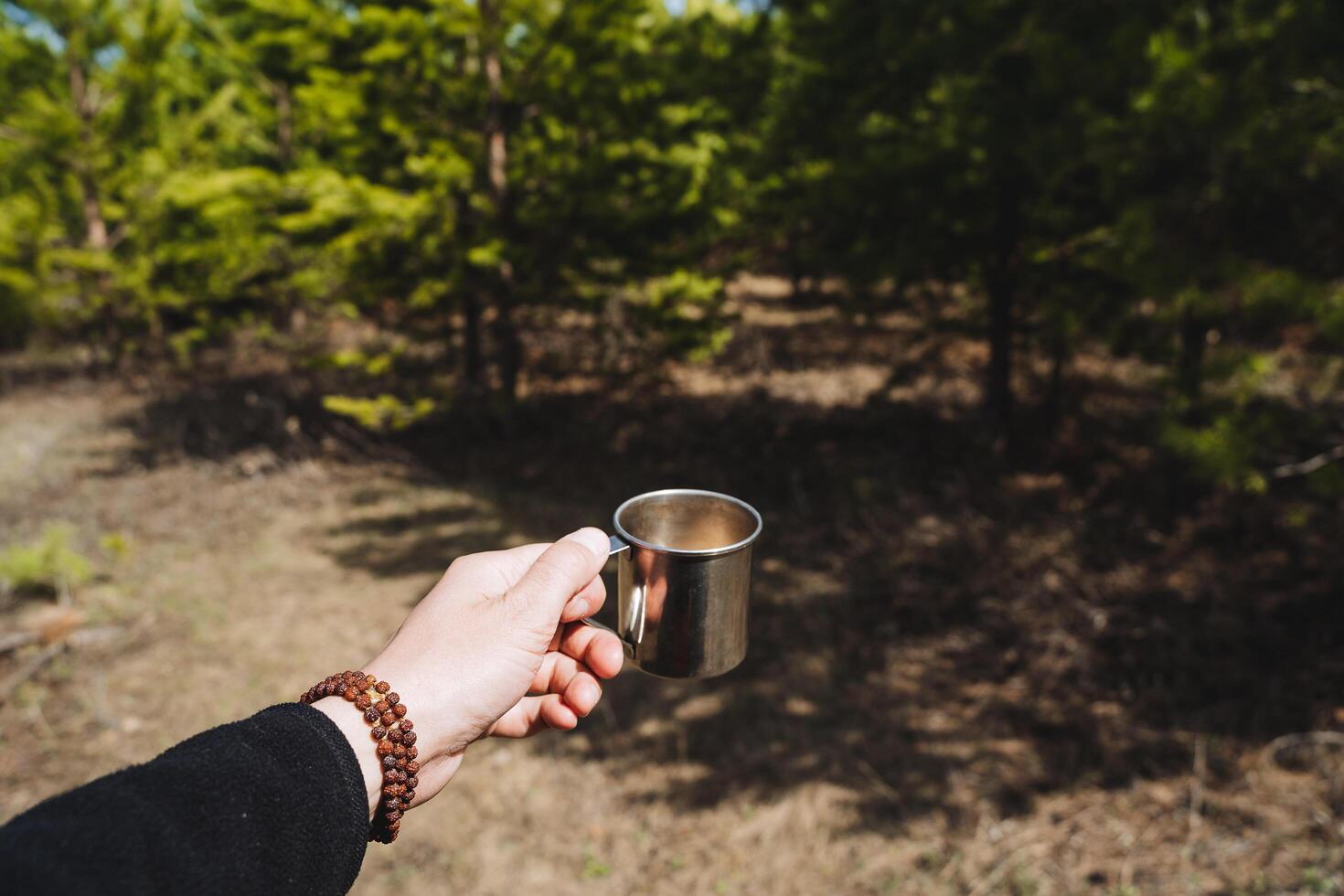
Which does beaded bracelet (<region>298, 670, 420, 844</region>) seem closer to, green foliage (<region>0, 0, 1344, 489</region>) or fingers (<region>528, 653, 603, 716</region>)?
fingers (<region>528, 653, 603, 716</region>)

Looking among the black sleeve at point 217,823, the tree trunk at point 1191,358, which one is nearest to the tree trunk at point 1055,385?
the tree trunk at point 1191,358

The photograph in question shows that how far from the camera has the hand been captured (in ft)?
5.14

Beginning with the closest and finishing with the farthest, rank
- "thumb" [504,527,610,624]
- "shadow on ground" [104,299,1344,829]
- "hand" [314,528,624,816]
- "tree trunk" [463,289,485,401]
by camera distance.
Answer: "hand" [314,528,624,816] → "thumb" [504,527,610,624] → "shadow on ground" [104,299,1344,829] → "tree trunk" [463,289,485,401]

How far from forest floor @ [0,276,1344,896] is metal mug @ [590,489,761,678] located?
120 inches

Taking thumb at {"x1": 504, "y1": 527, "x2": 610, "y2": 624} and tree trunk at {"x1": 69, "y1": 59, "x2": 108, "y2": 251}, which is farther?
tree trunk at {"x1": 69, "y1": 59, "x2": 108, "y2": 251}

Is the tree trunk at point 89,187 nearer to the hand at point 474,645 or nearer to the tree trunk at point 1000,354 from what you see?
the tree trunk at point 1000,354

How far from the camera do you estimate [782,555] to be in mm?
7422

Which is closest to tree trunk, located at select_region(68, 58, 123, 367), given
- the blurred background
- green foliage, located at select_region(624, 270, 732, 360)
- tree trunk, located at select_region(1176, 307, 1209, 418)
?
the blurred background

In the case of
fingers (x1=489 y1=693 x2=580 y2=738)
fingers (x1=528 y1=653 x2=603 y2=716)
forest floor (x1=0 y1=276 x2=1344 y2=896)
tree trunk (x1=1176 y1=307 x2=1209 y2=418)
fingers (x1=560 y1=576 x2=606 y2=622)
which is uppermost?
tree trunk (x1=1176 y1=307 x2=1209 y2=418)

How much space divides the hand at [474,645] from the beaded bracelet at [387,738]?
2 cm

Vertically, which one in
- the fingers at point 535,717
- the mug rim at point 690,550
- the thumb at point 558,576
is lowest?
the fingers at point 535,717

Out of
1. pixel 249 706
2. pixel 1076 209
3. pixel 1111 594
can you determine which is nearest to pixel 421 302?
A: pixel 249 706

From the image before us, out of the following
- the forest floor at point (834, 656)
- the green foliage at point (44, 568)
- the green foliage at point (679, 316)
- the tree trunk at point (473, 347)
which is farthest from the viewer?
the tree trunk at point (473, 347)

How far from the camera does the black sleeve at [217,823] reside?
3.34 feet
